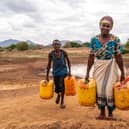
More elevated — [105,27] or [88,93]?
[105,27]

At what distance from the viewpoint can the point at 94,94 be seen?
783 centimetres

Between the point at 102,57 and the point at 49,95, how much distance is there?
93.5 inches

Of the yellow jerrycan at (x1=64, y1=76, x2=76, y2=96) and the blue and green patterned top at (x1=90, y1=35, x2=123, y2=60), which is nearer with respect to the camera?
the blue and green patterned top at (x1=90, y1=35, x2=123, y2=60)

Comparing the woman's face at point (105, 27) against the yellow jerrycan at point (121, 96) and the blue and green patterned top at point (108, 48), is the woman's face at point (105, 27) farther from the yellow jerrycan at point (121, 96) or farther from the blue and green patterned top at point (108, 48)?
the yellow jerrycan at point (121, 96)

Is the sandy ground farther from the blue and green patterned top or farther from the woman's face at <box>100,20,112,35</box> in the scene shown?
the woman's face at <box>100,20,112,35</box>

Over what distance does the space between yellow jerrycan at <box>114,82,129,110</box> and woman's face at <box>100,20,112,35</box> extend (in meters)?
0.95

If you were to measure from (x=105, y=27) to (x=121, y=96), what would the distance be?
124 centimetres

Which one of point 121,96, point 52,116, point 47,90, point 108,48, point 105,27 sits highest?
point 105,27

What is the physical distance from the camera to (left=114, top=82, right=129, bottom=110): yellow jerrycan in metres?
7.55

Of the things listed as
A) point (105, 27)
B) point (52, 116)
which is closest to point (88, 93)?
point (105, 27)

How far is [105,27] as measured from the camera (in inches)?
304

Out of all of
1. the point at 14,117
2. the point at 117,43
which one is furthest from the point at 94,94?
the point at 14,117

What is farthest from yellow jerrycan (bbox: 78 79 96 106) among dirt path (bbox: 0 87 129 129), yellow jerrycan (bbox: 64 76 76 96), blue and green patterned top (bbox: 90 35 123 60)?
yellow jerrycan (bbox: 64 76 76 96)

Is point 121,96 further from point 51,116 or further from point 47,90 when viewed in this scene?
point 47,90
